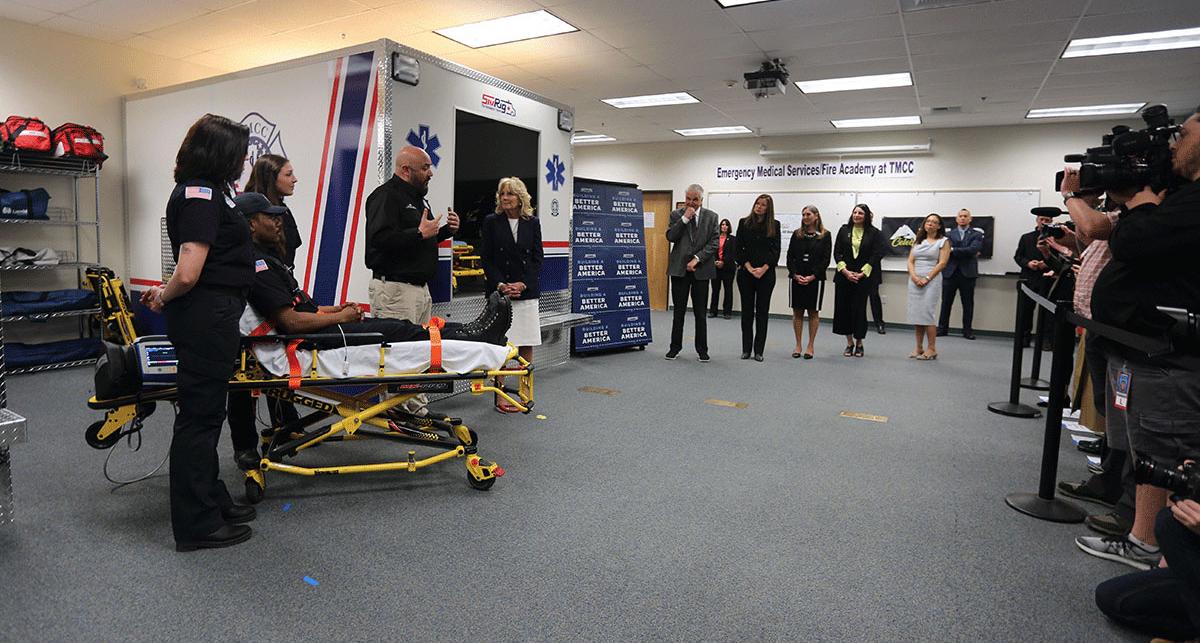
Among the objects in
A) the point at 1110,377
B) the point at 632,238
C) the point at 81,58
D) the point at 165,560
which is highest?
the point at 81,58

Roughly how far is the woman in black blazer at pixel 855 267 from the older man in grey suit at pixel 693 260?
1.36 metres

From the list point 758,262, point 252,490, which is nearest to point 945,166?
point 758,262

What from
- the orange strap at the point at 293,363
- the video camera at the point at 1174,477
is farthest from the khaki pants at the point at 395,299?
the video camera at the point at 1174,477

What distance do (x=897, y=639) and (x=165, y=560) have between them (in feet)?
8.16

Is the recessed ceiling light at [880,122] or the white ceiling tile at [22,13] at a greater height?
the recessed ceiling light at [880,122]

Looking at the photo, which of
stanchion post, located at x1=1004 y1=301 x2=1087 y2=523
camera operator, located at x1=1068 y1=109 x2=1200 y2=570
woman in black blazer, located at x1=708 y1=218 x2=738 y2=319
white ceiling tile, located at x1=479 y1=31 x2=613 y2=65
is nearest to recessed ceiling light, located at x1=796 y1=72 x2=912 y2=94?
woman in black blazer, located at x1=708 y1=218 x2=738 y2=319

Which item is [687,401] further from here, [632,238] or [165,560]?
[165,560]

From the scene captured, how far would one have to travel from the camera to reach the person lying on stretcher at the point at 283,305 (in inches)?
111

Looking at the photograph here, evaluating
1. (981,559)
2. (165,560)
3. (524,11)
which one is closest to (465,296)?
(524,11)

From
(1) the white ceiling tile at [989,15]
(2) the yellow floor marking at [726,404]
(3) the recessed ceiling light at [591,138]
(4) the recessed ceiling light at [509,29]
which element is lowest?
(2) the yellow floor marking at [726,404]

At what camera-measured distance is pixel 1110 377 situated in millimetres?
2512

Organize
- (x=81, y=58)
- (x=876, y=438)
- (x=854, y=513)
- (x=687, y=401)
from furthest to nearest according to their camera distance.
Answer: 1. (x=81, y=58)
2. (x=687, y=401)
3. (x=876, y=438)
4. (x=854, y=513)

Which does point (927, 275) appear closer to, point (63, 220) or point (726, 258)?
point (726, 258)

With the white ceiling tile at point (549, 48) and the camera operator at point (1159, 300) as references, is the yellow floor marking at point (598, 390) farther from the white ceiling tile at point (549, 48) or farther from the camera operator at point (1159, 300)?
the camera operator at point (1159, 300)
